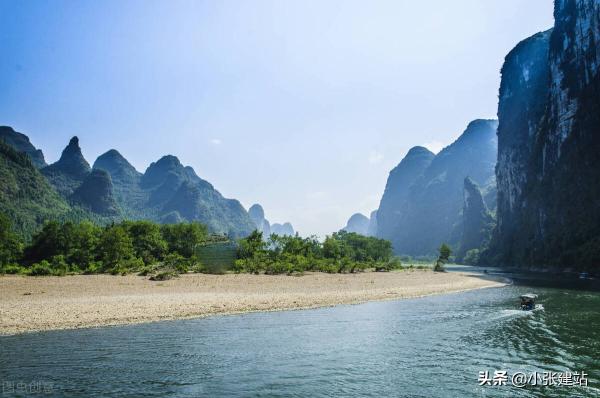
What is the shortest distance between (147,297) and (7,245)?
36770 millimetres

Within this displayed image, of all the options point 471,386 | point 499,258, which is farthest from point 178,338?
point 499,258

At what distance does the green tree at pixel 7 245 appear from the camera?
179ft

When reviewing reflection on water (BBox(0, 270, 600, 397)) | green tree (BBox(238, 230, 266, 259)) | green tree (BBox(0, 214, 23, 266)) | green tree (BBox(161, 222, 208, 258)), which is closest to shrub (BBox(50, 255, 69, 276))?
green tree (BBox(0, 214, 23, 266))

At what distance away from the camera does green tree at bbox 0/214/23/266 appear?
5459 centimetres

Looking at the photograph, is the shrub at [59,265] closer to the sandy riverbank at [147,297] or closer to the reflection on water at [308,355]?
the sandy riverbank at [147,297]

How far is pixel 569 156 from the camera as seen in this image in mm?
119562

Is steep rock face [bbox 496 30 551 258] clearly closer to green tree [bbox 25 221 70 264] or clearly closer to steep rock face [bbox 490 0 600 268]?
steep rock face [bbox 490 0 600 268]

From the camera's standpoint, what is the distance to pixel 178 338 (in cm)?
2289

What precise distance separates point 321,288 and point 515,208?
159 metres

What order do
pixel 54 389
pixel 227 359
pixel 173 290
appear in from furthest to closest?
pixel 173 290
pixel 227 359
pixel 54 389

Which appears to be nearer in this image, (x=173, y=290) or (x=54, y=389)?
(x=54, y=389)

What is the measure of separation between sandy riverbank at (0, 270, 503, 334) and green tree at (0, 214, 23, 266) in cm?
955

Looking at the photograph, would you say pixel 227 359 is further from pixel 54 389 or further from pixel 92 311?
pixel 92 311

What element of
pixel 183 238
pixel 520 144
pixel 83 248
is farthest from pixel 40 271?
pixel 520 144
